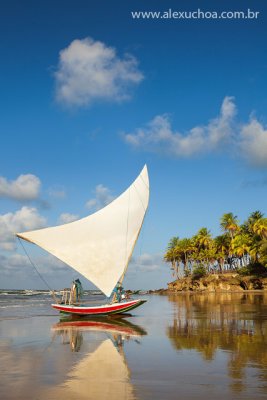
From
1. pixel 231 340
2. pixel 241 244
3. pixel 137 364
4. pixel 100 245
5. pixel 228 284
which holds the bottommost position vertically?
pixel 137 364

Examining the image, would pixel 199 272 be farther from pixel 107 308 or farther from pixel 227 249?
pixel 107 308

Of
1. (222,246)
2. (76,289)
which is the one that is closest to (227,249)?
(222,246)

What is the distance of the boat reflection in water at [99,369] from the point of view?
8.48 meters

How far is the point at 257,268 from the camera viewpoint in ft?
249

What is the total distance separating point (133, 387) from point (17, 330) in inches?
558

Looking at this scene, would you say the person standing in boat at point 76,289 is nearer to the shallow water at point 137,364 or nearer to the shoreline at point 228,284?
the shallow water at point 137,364

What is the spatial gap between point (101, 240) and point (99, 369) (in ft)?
57.6

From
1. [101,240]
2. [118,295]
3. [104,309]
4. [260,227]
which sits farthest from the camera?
[260,227]

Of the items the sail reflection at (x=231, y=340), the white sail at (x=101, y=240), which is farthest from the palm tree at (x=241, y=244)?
the sail reflection at (x=231, y=340)

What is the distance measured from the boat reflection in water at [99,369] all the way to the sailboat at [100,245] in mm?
7138

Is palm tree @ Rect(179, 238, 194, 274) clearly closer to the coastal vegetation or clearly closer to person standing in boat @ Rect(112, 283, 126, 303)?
the coastal vegetation

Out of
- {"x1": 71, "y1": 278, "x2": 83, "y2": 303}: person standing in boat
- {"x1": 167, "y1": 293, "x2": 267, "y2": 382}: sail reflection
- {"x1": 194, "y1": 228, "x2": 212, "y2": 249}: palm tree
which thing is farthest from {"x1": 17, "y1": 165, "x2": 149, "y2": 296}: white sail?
{"x1": 194, "y1": 228, "x2": 212, "y2": 249}: palm tree

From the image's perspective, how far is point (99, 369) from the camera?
10.9 metres

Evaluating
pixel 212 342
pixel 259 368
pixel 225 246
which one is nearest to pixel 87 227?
pixel 212 342
